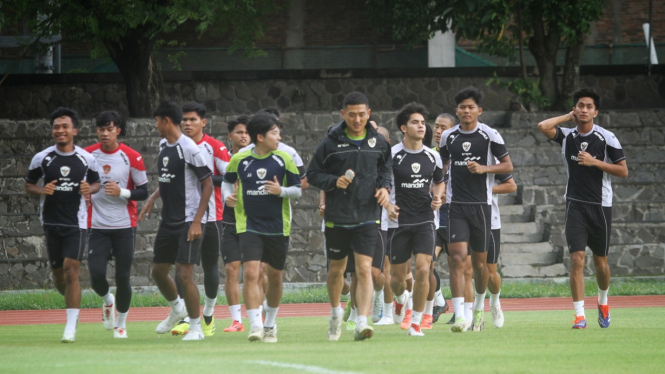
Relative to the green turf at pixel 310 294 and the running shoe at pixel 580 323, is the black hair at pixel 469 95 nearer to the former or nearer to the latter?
the running shoe at pixel 580 323

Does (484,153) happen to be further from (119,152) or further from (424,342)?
(119,152)

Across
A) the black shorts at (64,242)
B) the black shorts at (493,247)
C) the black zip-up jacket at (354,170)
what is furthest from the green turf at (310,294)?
the black zip-up jacket at (354,170)

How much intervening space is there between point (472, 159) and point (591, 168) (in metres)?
1.52

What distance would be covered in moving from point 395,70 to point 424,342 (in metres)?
19.2

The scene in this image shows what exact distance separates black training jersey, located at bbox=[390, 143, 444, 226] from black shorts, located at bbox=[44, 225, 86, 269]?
3474mm

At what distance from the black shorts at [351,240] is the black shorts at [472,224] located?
58.5 inches

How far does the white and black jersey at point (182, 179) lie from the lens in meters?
10.7

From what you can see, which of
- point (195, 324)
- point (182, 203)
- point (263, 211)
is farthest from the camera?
point (182, 203)

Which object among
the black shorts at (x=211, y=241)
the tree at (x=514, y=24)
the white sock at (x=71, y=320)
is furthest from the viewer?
the tree at (x=514, y=24)

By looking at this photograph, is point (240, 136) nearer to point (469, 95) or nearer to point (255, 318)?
point (469, 95)

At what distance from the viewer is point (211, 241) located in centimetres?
1153

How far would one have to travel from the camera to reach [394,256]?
11.3m

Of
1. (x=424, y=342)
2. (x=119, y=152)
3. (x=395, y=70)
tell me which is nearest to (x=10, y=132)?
(x=395, y=70)

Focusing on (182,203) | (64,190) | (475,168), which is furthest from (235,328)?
(475,168)
